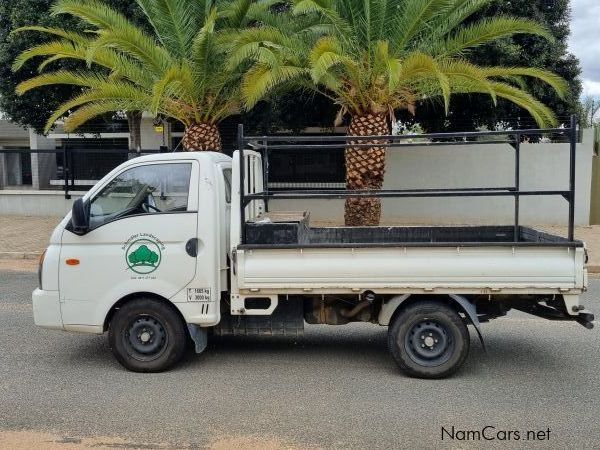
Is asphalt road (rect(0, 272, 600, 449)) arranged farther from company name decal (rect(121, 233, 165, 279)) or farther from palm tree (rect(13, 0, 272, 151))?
palm tree (rect(13, 0, 272, 151))

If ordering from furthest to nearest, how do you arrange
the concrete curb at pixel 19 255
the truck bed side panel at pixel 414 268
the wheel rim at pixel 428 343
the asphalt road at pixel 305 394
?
1. the concrete curb at pixel 19 255
2. the wheel rim at pixel 428 343
3. the truck bed side panel at pixel 414 268
4. the asphalt road at pixel 305 394

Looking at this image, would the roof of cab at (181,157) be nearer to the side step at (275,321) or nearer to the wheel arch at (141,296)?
the wheel arch at (141,296)

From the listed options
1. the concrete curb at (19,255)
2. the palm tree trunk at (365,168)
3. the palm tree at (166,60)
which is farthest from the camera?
the concrete curb at (19,255)

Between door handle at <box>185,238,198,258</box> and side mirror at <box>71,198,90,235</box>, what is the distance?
92 cm

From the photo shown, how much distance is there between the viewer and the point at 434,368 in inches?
205

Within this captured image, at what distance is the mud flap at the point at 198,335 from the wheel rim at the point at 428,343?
1.89 m

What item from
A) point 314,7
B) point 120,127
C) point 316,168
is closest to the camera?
point 314,7

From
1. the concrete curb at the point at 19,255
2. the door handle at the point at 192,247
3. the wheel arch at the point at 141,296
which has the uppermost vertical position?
the door handle at the point at 192,247

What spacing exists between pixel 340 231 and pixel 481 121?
11.6 metres

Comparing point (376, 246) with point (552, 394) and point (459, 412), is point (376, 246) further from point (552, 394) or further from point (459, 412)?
point (552, 394)

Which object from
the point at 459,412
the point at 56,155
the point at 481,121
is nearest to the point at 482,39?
the point at 481,121

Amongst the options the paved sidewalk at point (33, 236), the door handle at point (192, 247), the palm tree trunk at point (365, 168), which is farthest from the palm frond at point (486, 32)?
the door handle at point (192, 247)

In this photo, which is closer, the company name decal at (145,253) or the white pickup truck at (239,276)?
the white pickup truck at (239,276)

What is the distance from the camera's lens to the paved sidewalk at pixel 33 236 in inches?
489
